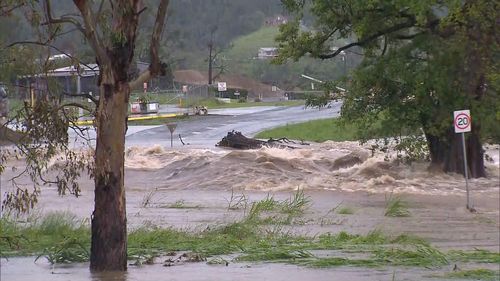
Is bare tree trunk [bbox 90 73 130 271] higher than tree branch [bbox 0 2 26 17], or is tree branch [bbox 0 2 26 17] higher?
tree branch [bbox 0 2 26 17]

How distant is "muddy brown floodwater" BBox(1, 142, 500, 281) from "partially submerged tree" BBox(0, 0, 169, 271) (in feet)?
1.64

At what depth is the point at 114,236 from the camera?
38.4ft

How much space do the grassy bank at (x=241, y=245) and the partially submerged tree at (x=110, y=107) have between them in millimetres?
1597

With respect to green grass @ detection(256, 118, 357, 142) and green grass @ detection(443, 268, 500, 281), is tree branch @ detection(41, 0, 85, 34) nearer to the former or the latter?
green grass @ detection(443, 268, 500, 281)

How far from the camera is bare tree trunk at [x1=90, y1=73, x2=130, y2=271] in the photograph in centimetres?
1157

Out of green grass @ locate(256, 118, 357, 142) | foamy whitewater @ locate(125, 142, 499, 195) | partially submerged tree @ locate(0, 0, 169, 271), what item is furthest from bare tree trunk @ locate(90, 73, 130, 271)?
green grass @ locate(256, 118, 357, 142)

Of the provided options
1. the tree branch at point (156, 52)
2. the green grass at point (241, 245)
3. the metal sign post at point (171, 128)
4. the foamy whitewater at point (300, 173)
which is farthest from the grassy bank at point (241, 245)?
the metal sign post at point (171, 128)

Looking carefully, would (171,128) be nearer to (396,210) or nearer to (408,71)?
(408,71)

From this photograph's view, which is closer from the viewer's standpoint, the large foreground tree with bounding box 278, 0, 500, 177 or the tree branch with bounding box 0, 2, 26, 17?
the tree branch with bounding box 0, 2, 26, 17

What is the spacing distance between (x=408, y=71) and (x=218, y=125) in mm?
30686

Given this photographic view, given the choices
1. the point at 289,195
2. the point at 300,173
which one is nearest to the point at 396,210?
the point at 289,195

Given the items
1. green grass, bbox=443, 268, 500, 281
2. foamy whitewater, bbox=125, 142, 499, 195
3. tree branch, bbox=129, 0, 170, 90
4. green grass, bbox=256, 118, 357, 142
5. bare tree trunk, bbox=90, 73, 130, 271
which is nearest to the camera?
bare tree trunk, bbox=90, 73, 130, 271

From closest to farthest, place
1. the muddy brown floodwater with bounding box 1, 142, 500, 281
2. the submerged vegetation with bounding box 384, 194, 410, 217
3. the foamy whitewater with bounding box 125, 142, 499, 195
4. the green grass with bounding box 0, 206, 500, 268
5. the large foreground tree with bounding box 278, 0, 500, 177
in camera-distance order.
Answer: the muddy brown floodwater with bounding box 1, 142, 500, 281 → the green grass with bounding box 0, 206, 500, 268 → the submerged vegetation with bounding box 384, 194, 410, 217 → the large foreground tree with bounding box 278, 0, 500, 177 → the foamy whitewater with bounding box 125, 142, 499, 195

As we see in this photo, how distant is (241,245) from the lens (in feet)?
50.0
